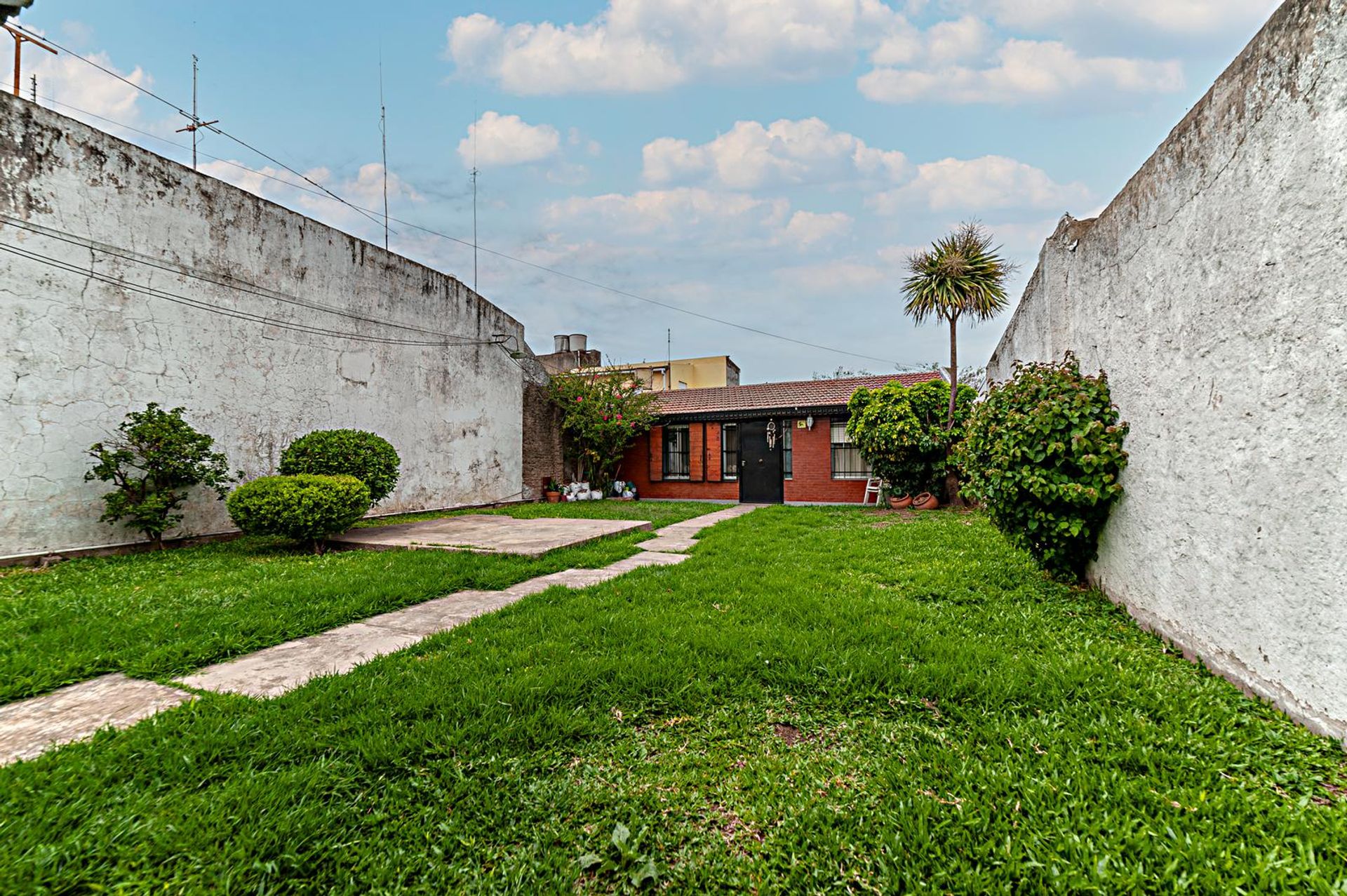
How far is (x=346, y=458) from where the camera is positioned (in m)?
7.27

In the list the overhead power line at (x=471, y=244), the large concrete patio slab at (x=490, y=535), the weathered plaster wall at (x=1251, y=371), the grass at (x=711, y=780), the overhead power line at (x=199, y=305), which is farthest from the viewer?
the overhead power line at (x=471, y=244)

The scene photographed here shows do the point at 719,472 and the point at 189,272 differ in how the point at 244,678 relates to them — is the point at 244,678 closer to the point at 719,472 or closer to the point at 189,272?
the point at 189,272

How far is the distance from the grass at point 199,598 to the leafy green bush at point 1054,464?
360cm

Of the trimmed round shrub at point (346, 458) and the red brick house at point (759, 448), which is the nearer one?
the trimmed round shrub at point (346, 458)

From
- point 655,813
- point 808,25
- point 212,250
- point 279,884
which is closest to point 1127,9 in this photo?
point 808,25

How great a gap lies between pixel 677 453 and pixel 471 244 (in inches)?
297

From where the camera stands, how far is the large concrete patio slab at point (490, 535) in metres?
6.20

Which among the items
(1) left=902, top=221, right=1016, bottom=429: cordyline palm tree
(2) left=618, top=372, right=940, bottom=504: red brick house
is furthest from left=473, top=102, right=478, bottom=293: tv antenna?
(1) left=902, top=221, right=1016, bottom=429: cordyline palm tree

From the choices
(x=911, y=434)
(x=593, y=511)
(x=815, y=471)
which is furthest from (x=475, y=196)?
(x=911, y=434)

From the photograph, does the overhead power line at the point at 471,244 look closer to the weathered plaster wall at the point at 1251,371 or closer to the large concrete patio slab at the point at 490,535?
the large concrete patio slab at the point at 490,535

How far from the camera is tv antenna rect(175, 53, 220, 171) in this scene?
8.30 metres

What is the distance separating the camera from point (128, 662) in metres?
2.76

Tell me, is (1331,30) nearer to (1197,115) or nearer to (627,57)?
(1197,115)

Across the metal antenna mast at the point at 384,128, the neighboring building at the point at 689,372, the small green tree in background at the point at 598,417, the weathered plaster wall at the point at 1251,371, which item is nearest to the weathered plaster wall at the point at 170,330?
the metal antenna mast at the point at 384,128
